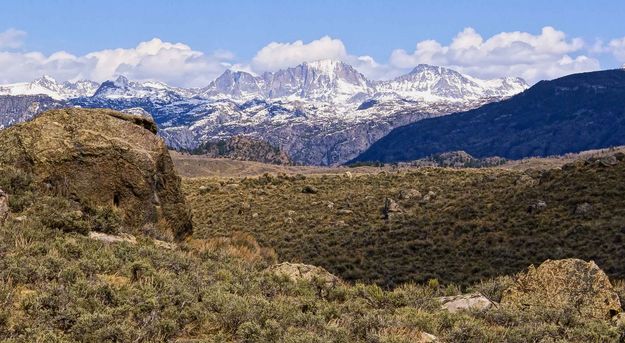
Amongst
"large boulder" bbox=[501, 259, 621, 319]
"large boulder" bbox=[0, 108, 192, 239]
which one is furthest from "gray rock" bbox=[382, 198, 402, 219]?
"large boulder" bbox=[501, 259, 621, 319]

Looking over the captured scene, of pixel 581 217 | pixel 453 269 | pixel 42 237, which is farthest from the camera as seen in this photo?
pixel 581 217

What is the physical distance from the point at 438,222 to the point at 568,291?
91.9ft

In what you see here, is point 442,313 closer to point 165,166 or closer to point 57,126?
point 165,166

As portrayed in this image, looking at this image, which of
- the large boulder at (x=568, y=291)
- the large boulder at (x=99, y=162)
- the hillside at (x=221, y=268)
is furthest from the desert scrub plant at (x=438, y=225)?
the large boulder at (x=568, y=291)

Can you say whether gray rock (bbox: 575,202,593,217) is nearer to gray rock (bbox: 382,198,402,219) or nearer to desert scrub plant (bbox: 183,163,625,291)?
desert scrub plant (bbox: 183,163,625,291)

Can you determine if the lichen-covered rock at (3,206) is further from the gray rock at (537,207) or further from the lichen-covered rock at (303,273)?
the gray rock at (537,207)

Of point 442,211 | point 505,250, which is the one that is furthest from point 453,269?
point 442,211

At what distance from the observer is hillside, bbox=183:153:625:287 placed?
31016 mm

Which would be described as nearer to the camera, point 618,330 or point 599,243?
point 618,330

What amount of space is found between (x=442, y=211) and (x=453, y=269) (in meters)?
15.0

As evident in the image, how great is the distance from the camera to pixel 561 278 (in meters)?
13.7

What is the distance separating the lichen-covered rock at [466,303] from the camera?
13.0 m

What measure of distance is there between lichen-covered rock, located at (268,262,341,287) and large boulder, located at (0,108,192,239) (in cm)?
544

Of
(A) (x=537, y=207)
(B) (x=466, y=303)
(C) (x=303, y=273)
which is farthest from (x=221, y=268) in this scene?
(A) (x=537, y=207)
